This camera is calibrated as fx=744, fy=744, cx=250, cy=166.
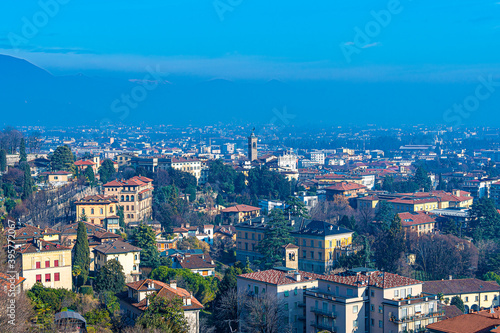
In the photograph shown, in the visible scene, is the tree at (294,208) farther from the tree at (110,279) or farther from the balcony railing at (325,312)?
the balcony railing at (325,312)

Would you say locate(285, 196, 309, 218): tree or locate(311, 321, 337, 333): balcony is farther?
locate(285, 196, 309, 218): tree

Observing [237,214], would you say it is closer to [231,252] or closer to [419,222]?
[231,252]

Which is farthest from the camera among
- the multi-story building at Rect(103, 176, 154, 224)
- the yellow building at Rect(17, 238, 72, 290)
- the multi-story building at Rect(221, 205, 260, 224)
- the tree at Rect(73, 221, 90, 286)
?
the multi-story building at Rect(221, 205, 260, 224)

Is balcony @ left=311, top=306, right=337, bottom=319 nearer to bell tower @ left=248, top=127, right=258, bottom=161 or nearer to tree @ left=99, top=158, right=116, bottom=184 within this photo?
tree @ left=99, top=158, right=116, bottom=184

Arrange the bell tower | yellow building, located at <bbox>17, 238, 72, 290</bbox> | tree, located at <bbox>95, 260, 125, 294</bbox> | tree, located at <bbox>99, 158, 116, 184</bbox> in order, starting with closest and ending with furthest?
yellow building, located at <bbox>17, 238, 72, 290</bbox>
tree, located at <bbox>95, 260, 125, 294</bbox>
tree, located at <bbox>99, 158, 116, 184</bbox>
the bell tower

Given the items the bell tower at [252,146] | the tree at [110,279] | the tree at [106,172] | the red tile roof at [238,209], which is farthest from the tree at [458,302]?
the bell tower at [252,146]

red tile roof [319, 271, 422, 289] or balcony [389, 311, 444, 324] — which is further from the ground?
red tile roof [319, 271, 422, 289]

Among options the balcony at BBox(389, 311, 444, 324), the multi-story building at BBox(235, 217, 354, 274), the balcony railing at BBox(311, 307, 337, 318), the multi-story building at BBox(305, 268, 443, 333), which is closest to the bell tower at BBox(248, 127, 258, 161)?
the multi-story building at BBox(235, 217, 354, 274)

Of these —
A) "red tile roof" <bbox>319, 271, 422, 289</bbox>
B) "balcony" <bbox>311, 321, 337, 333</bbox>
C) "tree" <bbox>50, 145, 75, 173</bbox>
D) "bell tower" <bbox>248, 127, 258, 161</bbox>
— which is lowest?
"balcony" <bbox>311, 321, 337, 333</bbox>
